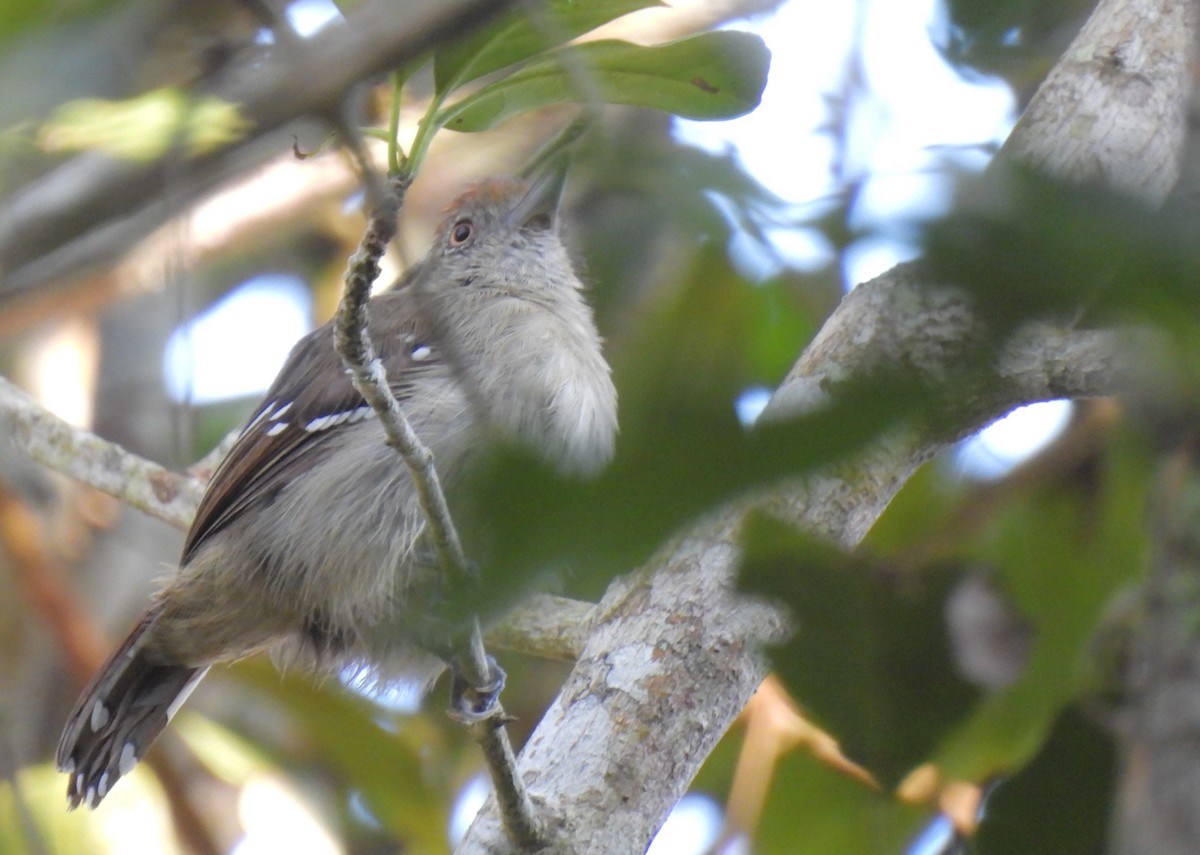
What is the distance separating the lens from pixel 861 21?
1342 mm

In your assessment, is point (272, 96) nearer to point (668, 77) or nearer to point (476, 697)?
point (668, 77)

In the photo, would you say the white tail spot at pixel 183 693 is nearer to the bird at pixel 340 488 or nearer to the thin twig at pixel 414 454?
the bird at pixel 340 488

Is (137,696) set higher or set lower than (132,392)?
higher

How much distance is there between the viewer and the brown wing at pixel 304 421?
11.9 feet

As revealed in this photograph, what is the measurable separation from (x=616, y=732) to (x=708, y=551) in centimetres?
64

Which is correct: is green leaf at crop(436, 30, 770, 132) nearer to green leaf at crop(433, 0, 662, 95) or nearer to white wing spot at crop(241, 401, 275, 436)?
green leaf at crop(433, 0, 662, 95)

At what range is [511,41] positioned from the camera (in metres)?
1.54

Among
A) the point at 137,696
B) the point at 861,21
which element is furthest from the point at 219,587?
the point at 861,21

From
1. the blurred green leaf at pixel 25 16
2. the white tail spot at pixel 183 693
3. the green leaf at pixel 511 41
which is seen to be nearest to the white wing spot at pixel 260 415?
the white tail spot at pixel 183 693

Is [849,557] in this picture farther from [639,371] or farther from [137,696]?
[137,696]

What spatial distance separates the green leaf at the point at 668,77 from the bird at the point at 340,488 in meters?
1.22

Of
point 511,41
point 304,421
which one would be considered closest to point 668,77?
point 511,41

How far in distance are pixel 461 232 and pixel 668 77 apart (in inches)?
105

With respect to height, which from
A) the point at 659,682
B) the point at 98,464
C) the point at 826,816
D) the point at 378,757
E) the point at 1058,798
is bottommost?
the point at 378,757
